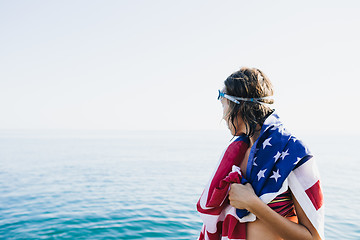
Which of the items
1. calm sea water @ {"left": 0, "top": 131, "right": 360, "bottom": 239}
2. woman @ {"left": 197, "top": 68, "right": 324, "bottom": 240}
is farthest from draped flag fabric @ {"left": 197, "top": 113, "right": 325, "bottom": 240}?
calm sea water @ {"left": 0, "top": 131, "right": 360, "bottom": 239}

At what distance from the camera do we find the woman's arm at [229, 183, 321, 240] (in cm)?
154

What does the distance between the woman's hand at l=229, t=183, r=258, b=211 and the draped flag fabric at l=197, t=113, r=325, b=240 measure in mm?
44

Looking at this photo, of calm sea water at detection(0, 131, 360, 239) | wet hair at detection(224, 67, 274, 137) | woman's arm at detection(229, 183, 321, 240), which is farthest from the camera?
calm sea water at detection(0, 131, 360, 239)

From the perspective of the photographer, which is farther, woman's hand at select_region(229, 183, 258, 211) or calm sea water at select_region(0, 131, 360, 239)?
calm sea water at select_region(0, 131, 360, 239)

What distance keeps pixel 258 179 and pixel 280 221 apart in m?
0.25

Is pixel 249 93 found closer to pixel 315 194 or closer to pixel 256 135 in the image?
pixel 256 135

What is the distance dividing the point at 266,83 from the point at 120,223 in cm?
737

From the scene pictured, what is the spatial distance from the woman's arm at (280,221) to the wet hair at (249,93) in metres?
0.44

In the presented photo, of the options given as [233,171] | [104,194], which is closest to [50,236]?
[104,194]

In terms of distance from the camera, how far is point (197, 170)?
64.0ft

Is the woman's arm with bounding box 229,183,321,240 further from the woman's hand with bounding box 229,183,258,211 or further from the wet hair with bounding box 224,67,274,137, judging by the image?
the wet hair with bounding box 224,67,274,137

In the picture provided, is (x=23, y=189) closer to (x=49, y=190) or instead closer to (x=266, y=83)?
(x=49, y=190)

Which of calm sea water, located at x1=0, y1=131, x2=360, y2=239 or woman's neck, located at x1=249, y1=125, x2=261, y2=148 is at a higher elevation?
woman's neck, located at x1=249, y1=125, x2=261, y2=148

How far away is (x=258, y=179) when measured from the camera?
1.65 meters
